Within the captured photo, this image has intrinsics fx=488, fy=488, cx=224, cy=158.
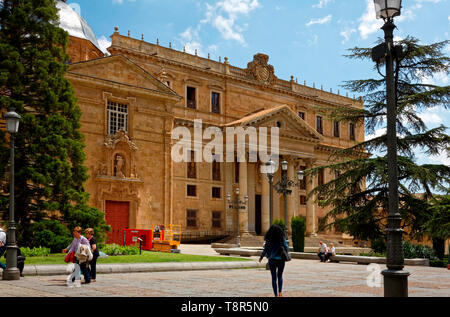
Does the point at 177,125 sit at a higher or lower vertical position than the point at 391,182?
higher

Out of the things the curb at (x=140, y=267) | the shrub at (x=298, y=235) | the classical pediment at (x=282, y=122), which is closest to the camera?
the curb at (x=140, y=267)

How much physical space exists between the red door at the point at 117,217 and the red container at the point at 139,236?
3237 mm

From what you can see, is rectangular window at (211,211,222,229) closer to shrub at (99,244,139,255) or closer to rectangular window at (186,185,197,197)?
rectangular window at (186,185,197,197)

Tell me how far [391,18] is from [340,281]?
8367mm

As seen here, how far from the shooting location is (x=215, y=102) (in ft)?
147

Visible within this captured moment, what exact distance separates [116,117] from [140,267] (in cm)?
1850

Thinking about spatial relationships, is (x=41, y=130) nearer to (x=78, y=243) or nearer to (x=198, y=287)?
(x=78, y=243)

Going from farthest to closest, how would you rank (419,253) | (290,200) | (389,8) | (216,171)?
(290,200), (216,171), (419,253), (389,8)

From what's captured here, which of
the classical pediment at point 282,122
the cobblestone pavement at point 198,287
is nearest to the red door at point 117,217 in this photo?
the classical pediment at point 282,122

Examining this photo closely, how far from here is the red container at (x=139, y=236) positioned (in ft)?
91.1

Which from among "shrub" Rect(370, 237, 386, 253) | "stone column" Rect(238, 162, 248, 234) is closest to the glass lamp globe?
"shrub" Rect(370, 237, 386, 253)

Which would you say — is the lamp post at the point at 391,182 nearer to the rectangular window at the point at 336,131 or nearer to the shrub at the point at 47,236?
the shrub at the point at 47,236

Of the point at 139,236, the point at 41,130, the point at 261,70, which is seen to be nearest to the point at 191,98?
the point at 261,70
